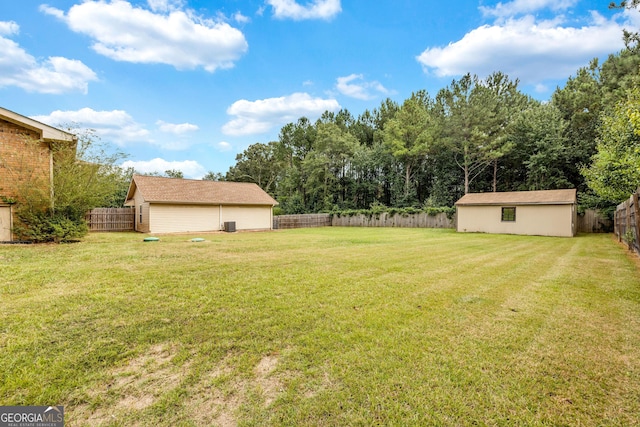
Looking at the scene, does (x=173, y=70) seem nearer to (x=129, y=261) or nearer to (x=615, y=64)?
(x=129, y=261)

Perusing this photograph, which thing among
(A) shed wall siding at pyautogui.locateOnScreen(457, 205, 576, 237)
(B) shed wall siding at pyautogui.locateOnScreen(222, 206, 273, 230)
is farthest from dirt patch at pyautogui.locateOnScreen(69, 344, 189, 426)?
(A) shed wall siding at pyautogui.locateOnScreen(457, 205, 576, 237)

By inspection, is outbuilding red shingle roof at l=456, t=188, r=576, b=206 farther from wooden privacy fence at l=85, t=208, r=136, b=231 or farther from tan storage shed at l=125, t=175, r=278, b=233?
wooden privacy fence at l=85, t=208, r=136, b=231

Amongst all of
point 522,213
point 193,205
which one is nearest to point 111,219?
point 193,205

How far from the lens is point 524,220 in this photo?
54.9 ft

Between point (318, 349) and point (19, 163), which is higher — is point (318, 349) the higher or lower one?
the lower one

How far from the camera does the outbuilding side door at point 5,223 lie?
919cm

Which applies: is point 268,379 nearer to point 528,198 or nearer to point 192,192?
point 192,192

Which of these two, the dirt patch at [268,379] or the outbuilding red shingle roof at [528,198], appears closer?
the dirt patch at [268,379]

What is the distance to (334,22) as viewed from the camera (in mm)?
14297

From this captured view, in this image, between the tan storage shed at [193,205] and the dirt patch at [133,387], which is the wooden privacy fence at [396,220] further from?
the dirt patch at [133,387]

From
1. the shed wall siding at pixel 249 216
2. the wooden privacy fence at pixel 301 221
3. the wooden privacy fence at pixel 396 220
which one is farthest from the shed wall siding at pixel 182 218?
the wooden privacy fence at pixel 396 220

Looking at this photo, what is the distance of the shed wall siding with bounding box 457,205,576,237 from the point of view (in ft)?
50.9

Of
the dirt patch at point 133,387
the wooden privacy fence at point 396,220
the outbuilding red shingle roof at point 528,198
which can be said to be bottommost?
the dirt patch at point 133,387

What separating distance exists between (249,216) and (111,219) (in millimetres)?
8394
